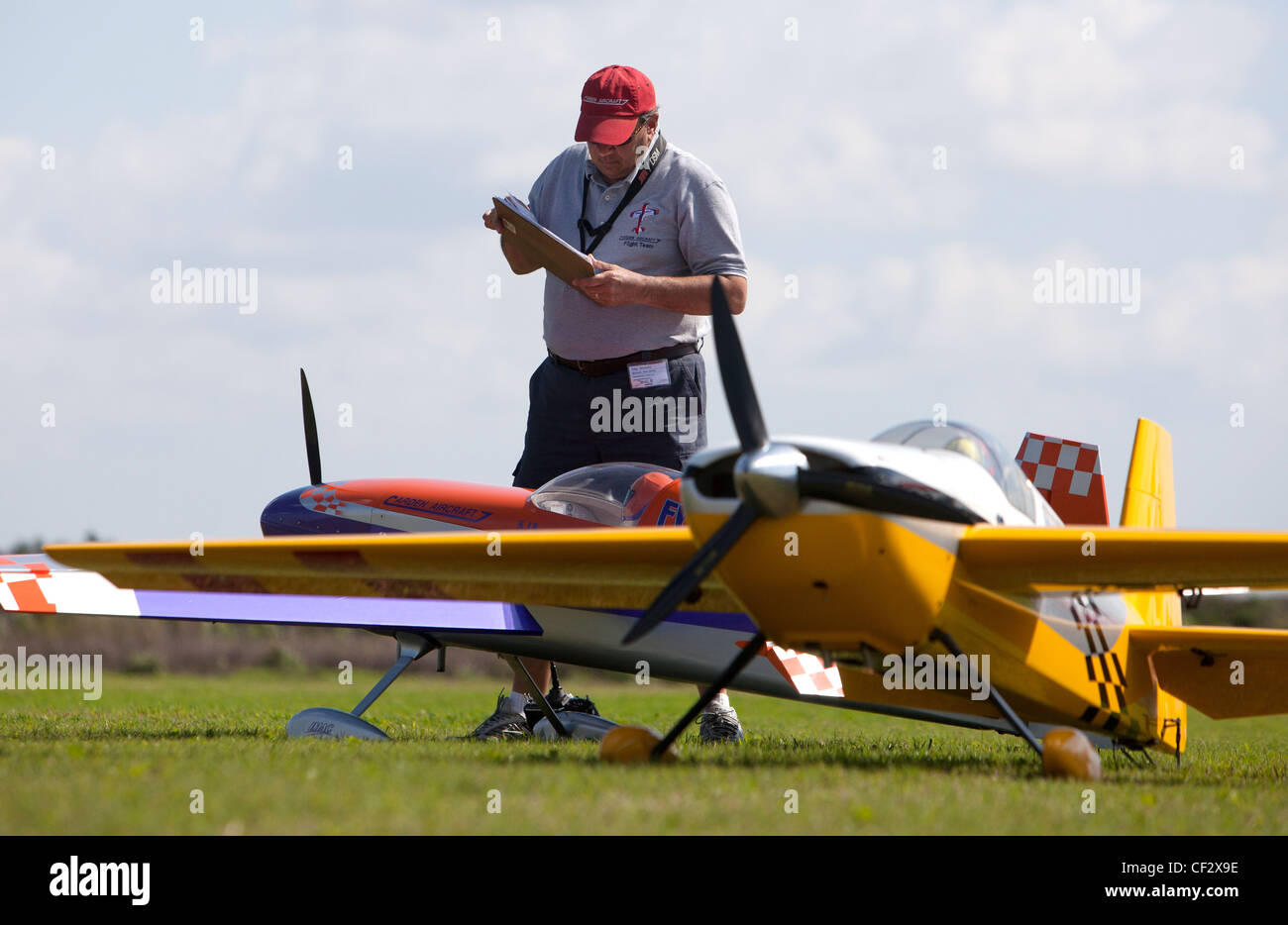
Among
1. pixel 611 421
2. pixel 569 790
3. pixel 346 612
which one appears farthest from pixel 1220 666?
pixel 346 612

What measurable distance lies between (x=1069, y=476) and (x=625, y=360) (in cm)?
317

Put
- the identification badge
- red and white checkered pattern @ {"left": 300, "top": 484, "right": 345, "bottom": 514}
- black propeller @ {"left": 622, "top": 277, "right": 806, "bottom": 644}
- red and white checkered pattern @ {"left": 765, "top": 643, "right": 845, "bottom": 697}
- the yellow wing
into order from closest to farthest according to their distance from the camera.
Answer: black propeller @ {"left": 622, "top": 277, "right": 806, "bottom": 644} < the yellow wing < red and white checkered pattern @ {"left": 765, "top": 643, "right": 845, "bottom": 697} < the identification badge < red and white checkered pattern @ {"left": 300, "top": 484, "right": 345, "bottom": 514}

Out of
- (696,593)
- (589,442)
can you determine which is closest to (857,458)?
(696,593)

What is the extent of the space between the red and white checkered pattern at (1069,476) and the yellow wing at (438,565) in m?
3.08

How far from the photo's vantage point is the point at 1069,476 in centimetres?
891

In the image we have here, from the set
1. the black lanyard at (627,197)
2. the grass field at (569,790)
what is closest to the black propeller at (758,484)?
the grass field at (569,790)

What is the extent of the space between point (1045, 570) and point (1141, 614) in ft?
7.92

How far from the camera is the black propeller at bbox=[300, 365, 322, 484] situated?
9.39 meters

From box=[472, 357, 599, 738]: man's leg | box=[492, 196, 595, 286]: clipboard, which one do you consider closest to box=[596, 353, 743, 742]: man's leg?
box=[472, 357, 599, 738]: man's leg

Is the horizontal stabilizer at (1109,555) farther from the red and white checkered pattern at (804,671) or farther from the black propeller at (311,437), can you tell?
the black propeller at (311,437)

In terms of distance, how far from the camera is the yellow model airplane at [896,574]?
5.04 meters

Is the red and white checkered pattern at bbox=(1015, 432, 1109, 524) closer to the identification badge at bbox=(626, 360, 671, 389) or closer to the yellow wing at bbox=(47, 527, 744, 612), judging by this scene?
the identification badge at bbox=(626, 360, 671, 389)

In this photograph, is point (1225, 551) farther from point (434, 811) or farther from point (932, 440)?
point (434, 811)

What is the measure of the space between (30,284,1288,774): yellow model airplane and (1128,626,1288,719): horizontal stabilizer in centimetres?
1
